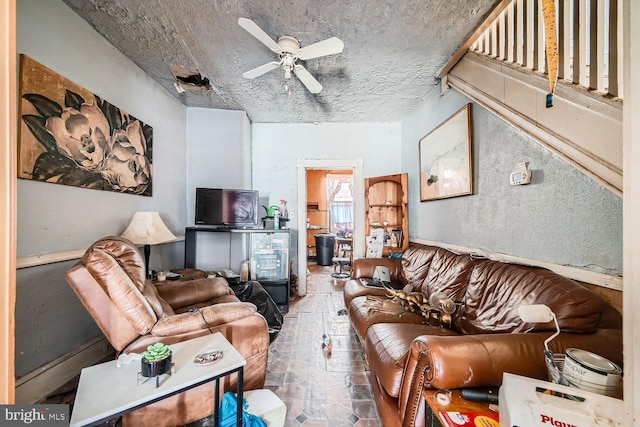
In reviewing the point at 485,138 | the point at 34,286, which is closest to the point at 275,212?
the point at 34,286

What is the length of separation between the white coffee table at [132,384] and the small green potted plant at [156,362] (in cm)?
4

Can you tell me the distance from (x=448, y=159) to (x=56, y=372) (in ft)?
12.8

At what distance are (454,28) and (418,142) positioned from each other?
160cm

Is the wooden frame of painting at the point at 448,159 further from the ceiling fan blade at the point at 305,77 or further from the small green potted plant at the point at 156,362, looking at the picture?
the small green potted plant at the point at 156,362

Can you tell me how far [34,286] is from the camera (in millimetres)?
1617

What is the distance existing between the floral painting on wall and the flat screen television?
2.89 feet

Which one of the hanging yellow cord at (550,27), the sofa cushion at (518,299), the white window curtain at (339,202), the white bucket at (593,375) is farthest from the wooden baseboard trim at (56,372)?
the white window curtain at (339,202)

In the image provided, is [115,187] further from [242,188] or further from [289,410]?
[289,410]

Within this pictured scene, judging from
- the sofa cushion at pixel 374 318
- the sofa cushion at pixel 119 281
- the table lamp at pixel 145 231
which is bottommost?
the sofa cushion at pixel 374 318

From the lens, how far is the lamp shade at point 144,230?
228 cm

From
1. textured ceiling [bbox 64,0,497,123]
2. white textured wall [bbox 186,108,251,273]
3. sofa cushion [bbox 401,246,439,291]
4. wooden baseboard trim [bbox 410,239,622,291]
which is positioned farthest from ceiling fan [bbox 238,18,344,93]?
sofa cushion [bbox 401,246,439,291]

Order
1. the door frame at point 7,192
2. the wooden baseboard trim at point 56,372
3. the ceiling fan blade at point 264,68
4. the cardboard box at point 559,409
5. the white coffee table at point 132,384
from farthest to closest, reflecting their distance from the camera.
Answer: the ceiling fan blade at point 264,68, the wooden baseboard trim at point 56,372, the white coffee table at point 132,384, the cardboard box at point 559,409, the door frame at point 7,192

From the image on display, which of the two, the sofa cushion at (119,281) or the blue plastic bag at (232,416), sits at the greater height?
the sofa cushion at (119,281)

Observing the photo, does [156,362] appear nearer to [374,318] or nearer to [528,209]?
[374,318]
